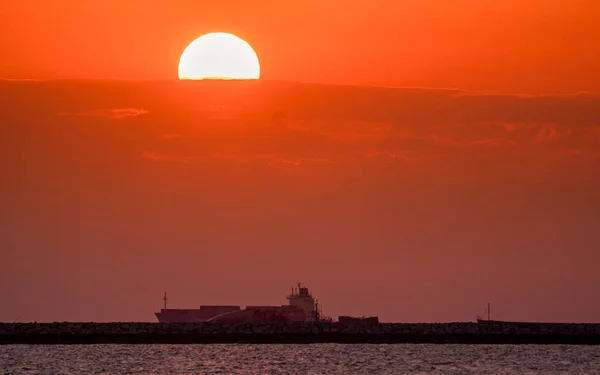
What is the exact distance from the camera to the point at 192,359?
113 m

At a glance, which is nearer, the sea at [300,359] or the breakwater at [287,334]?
the sea at [300,359]

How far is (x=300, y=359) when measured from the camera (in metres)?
113

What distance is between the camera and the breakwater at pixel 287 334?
149 metres

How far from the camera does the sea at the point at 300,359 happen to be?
101688mm

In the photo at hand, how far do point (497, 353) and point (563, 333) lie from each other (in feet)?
99.6

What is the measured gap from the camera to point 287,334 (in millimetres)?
151000

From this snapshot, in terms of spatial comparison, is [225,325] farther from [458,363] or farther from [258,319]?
[458,363]

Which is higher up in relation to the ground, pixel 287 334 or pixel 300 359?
pixel 287 334

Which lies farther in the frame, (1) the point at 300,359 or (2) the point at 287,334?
(2) the point at 287,334

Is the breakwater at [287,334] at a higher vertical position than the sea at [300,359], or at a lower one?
higher

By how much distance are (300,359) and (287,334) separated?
1491 inches

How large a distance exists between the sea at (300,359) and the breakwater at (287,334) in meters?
7.78

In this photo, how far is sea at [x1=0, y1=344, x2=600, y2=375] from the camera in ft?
334

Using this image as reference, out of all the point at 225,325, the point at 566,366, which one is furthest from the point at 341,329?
the point at 566,366
